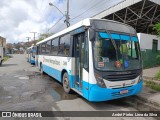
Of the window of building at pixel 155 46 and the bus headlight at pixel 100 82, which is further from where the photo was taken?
the window of building at pixel 155 46

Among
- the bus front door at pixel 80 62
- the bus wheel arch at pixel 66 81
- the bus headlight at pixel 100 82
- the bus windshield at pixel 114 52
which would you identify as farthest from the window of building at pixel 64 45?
the bus headlight at pixel 100 82

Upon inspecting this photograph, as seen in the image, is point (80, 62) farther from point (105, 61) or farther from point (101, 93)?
point (101, 93)

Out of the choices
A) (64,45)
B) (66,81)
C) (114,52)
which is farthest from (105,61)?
(64,45)

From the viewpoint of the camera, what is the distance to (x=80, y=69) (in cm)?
637

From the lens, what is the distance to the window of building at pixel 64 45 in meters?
7.44

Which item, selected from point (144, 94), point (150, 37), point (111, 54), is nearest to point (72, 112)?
point (111, 54)

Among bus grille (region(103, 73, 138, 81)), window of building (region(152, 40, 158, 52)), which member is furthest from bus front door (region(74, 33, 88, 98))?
window of building (region(152, 40, 158, 52))

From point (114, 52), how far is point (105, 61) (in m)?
0.49

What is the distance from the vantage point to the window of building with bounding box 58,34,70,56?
24.4ft

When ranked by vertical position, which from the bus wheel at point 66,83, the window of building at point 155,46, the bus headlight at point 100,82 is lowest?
the bus wheel at point 66,83

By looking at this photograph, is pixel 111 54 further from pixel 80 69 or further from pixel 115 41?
pixel 80 69

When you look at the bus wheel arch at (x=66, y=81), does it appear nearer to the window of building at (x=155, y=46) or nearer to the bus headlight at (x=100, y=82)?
the bus headlight at (x=100, y=82)

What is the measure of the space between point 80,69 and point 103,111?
1.72 meters

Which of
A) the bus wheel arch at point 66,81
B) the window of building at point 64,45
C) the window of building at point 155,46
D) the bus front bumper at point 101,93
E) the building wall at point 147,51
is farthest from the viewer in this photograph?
the window of building at point 155,46
